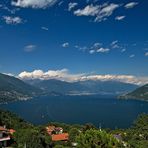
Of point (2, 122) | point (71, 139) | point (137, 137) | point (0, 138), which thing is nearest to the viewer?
point (0, 138)

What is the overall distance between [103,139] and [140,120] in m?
44.6

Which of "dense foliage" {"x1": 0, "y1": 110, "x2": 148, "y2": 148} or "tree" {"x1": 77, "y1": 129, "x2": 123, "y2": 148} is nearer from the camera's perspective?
"tree" {"x1": 77, "y1": 129, "x2": 123, "y2": 148}

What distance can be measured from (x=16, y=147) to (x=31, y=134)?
4.15 meters

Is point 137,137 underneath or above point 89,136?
underneath

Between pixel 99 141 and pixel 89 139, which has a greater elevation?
pixel 89 139

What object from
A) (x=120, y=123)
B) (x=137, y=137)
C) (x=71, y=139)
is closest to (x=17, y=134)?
(x=71, y=139)

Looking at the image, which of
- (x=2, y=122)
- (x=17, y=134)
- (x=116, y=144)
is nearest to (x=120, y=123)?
(x=2, y=122)

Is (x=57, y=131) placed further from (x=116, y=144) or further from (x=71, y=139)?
(x=116, y=144)

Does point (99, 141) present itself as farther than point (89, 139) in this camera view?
No

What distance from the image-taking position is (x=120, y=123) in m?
183

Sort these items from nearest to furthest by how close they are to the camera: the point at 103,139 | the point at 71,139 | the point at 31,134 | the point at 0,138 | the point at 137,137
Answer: the point at 103,139, the point at 31,134, the point at 0,138, the point at 137,137, the point at 71,139

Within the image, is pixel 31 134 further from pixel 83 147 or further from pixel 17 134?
pixel 83 147

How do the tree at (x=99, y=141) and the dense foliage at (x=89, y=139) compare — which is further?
the dense foliage at (x=89, y=139)

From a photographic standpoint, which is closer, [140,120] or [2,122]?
[140,120]
